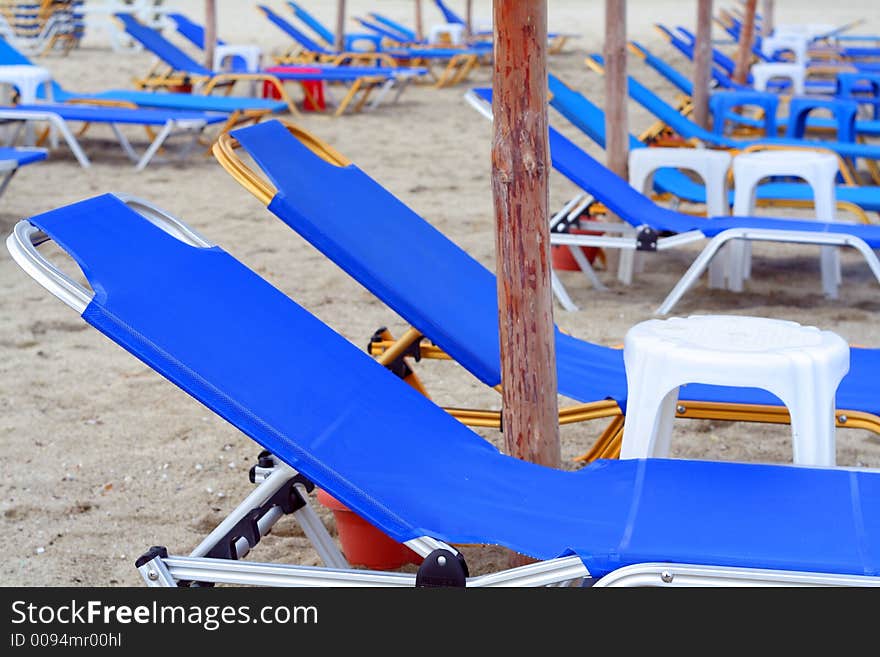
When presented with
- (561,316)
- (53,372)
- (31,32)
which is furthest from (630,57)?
(53,372)

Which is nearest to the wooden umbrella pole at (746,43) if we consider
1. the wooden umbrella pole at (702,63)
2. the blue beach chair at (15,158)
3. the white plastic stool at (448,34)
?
the wooden umbrella pole at (702,63)

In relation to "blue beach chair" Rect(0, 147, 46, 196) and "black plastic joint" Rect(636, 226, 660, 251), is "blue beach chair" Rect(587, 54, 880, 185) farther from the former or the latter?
"blue beach chair" Rect(0, 147, 46, 196)

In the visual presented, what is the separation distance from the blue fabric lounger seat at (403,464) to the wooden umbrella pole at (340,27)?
946cm

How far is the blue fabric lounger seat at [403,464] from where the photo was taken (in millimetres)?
1799

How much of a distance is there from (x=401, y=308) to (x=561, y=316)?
5.60 ft

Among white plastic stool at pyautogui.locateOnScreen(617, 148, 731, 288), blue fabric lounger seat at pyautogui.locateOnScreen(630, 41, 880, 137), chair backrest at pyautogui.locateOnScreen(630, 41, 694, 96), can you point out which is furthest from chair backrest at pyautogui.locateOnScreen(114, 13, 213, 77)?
white plastic stool at pyautogui.locateOnScreen(617, 148, 731, 288)

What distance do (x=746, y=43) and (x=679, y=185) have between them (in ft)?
13.6

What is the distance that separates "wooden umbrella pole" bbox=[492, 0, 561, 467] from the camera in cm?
206

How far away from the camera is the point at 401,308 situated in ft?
8.63

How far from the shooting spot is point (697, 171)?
4637 mm

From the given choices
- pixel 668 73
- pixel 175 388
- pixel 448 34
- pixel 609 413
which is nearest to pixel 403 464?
pixel 609 413

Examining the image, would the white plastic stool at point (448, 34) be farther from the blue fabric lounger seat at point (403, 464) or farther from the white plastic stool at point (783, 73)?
the blue fabric lounger seat at point (403, 464)

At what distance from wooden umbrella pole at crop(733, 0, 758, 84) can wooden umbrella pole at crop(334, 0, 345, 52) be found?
154 inches
